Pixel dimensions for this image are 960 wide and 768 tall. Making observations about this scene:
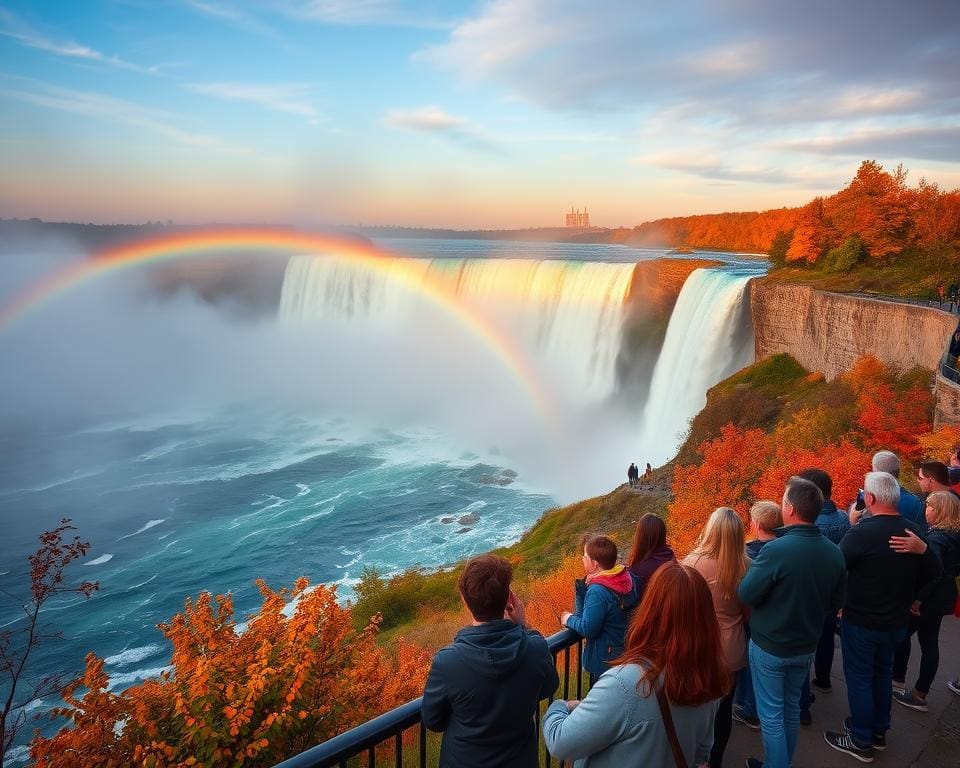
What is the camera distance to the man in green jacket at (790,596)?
Result: 4.02 metres

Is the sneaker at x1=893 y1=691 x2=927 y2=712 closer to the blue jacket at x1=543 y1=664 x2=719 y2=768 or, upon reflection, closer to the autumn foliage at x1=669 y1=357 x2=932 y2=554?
the blue jacket at x1=543 y1=664 x2=719 y2=768

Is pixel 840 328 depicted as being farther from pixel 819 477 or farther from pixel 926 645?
pixel 819 477

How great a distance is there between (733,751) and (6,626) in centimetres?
2814

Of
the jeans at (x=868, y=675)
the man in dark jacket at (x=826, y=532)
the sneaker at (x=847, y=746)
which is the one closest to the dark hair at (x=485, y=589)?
the man in dark jacket at (x=826, y=532)

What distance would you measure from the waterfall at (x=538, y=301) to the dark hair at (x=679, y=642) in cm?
4462

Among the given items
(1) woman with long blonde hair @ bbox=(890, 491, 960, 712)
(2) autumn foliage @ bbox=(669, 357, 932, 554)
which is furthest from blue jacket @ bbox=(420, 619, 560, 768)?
(2) autumn foliage @ bbox=(669, 357, 932, 554)

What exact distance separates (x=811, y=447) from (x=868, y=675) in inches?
751

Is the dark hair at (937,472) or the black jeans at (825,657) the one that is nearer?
the dark hair at (937,472)

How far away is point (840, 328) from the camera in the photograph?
2777 cm

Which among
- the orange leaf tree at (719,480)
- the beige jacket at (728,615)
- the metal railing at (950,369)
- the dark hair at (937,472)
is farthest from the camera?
the orange leaf tree at (719,480)

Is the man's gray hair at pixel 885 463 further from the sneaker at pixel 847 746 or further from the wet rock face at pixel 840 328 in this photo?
the wet rock face at pixel 840 328

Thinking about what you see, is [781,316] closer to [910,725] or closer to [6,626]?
[910,725]

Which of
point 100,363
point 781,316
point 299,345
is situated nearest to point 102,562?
point 781,316

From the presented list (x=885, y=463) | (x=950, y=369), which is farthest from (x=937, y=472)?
(x=950, y=369)
